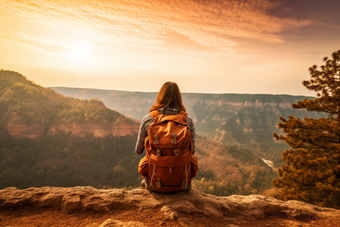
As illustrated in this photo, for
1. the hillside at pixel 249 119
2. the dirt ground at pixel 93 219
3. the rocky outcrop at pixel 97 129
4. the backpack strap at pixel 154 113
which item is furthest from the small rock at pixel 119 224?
the hillside at pixel 249 119

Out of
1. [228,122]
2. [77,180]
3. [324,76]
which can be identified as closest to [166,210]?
[324,76]

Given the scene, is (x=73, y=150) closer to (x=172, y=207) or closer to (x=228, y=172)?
(x=228, y=172)

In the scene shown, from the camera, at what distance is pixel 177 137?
121 inches

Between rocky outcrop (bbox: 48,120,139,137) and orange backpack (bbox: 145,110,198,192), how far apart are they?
66.7 m

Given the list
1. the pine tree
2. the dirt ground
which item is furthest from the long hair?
the pine tree

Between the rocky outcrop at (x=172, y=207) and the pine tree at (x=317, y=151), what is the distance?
17.3 feet

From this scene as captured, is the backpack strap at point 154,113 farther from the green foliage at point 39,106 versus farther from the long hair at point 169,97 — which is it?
the green foliage at point 39,106

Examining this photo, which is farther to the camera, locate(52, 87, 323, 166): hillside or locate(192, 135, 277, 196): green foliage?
locate(52, 87, 323, 166): hillside

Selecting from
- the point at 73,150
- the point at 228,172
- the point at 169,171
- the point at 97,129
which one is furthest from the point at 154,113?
the point at 228,172

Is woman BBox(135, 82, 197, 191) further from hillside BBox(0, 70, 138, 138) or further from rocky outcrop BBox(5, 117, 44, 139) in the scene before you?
rocky outcrop BBox(5, 117, 44, 139)

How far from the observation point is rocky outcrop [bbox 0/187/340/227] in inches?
127

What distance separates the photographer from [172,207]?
10.8ft

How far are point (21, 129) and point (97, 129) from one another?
2248 centimetres

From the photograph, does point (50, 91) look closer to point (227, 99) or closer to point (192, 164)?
point (192, 164)
